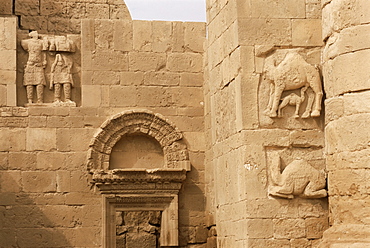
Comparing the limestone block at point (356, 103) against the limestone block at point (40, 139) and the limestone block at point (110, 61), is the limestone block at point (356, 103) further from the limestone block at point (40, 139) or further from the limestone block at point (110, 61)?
the limestone block at point (40, 139)

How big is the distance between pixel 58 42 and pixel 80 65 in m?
0.47

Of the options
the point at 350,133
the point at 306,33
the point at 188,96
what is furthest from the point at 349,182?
the point at 188,96

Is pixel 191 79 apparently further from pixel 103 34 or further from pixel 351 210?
pixel 351 210

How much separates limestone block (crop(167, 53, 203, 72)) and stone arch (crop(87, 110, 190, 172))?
805mm

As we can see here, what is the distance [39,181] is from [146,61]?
2.38 meters

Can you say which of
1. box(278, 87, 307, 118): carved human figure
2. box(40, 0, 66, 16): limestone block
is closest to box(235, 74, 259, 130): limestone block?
box(278, 87, 307, 118): carved human figure

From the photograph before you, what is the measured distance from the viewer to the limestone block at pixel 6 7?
1319 centimetres

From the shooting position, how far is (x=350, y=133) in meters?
9.49

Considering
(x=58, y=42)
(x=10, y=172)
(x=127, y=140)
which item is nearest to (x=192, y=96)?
(x=127, y=140)

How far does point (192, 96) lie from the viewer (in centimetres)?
1260

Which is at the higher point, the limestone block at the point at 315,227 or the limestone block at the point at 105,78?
the limestone block at the point at 105,78

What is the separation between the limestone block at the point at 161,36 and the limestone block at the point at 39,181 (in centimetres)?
246

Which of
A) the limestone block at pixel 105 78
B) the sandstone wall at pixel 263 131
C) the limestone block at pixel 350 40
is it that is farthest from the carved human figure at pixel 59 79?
the limestone block at pixel 350 40

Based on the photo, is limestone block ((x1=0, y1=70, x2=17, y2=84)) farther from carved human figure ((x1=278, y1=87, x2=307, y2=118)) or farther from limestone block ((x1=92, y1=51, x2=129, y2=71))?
carved human figure ((x1=278, y1=87, x2=307, y2=118))
